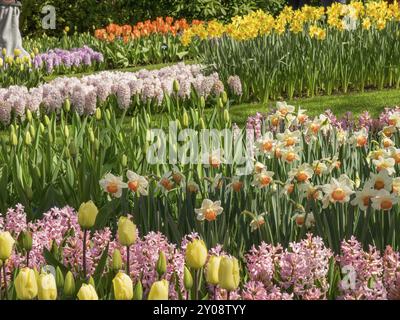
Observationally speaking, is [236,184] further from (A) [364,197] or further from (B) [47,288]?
(B) [47,288]

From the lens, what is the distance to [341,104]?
8.00 metres

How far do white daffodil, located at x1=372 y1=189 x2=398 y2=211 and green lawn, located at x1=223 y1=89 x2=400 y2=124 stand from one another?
4.72 m

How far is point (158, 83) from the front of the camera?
7.85 meters

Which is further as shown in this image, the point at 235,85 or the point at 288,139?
the point at 235,85

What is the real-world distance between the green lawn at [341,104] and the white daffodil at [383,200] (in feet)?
15.5

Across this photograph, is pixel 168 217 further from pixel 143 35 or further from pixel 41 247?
pixel 143 35

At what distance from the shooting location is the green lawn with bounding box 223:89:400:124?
771 centimetres

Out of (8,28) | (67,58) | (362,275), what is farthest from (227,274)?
(8,28)

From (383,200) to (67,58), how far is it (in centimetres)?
1031

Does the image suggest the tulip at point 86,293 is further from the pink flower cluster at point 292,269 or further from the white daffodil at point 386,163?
the white daffodil at point 386,163

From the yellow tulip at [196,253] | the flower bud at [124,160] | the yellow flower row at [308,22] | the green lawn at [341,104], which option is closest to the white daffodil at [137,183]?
the flower bud at [124,160]

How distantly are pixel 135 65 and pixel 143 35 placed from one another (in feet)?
2.99

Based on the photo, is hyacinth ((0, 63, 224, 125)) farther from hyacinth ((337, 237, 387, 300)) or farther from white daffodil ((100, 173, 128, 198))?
hyacinth ((337, 237, 387, 300))

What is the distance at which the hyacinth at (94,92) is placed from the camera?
7.41 metres
